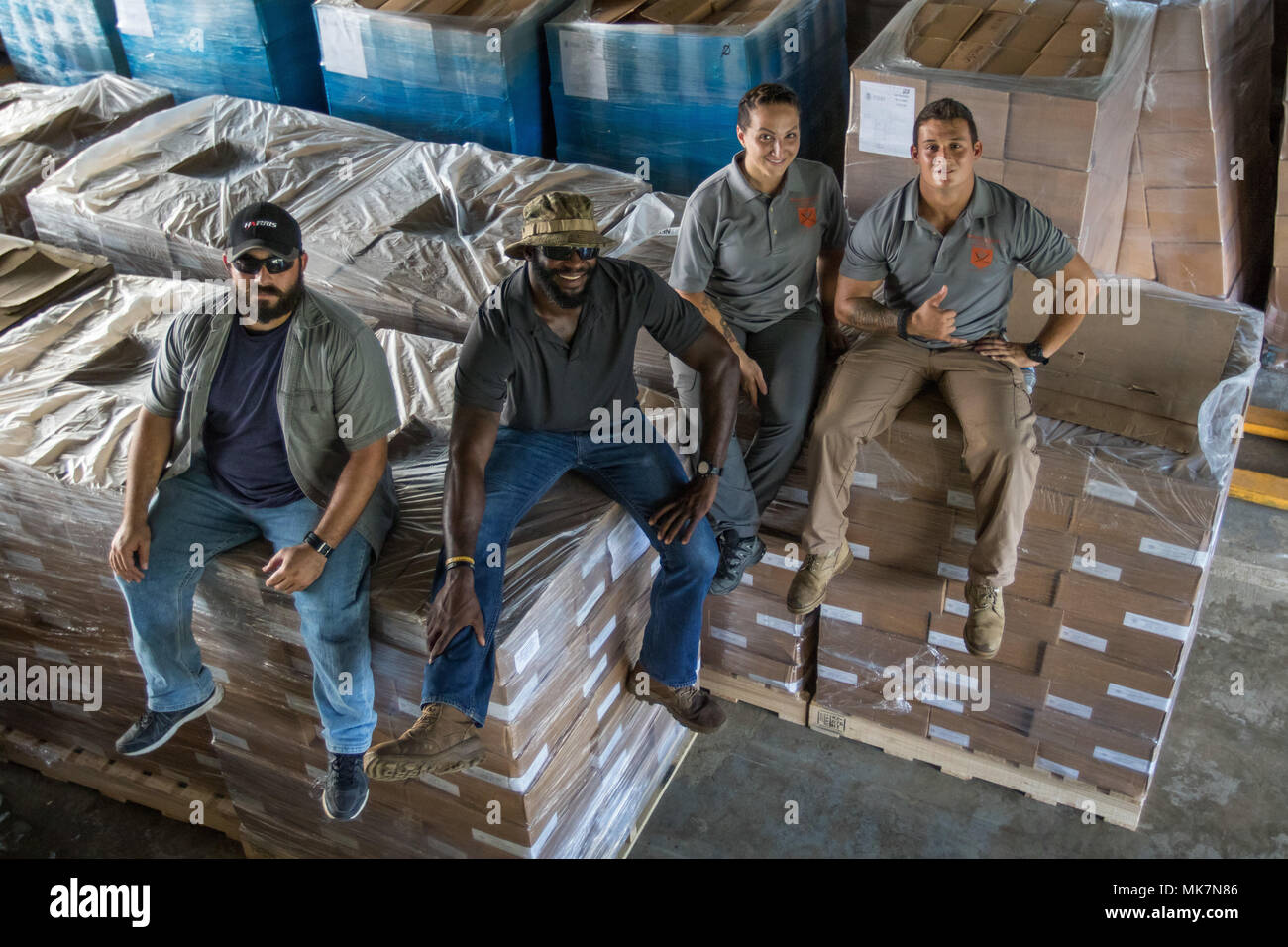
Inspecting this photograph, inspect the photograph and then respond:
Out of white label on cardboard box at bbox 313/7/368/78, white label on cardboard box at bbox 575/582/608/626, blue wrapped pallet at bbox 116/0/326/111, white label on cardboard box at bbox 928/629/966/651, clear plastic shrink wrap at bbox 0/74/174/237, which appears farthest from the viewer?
blue wrapped pallet at bbox 116/0/326/111

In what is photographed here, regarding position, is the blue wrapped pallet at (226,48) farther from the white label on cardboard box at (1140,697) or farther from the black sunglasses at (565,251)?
the white label on cardboard box at (1140,697)

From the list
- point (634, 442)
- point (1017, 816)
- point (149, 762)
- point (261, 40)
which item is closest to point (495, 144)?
point (261, 40)

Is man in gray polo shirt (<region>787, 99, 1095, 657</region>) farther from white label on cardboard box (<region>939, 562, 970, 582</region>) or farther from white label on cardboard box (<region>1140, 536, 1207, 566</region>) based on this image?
white label on cardboard box (<region>1140, 536, 1207, 566</region>)

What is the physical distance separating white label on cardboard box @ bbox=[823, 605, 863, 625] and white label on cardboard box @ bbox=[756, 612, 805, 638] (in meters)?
0.14

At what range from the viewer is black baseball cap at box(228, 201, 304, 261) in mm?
3295

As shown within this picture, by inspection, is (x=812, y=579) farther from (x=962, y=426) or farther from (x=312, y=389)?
(x=312, y=389)

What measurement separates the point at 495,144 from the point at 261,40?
1679mm

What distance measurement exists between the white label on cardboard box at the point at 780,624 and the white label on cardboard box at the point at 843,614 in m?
0.14

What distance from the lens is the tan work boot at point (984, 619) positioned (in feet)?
13.3

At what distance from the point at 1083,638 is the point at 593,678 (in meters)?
1.79

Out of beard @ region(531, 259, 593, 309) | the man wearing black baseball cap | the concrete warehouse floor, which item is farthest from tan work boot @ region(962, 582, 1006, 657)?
the man wearing black baseball cap

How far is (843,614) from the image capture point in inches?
183

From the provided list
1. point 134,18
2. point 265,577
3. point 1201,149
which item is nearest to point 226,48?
point 134,18
